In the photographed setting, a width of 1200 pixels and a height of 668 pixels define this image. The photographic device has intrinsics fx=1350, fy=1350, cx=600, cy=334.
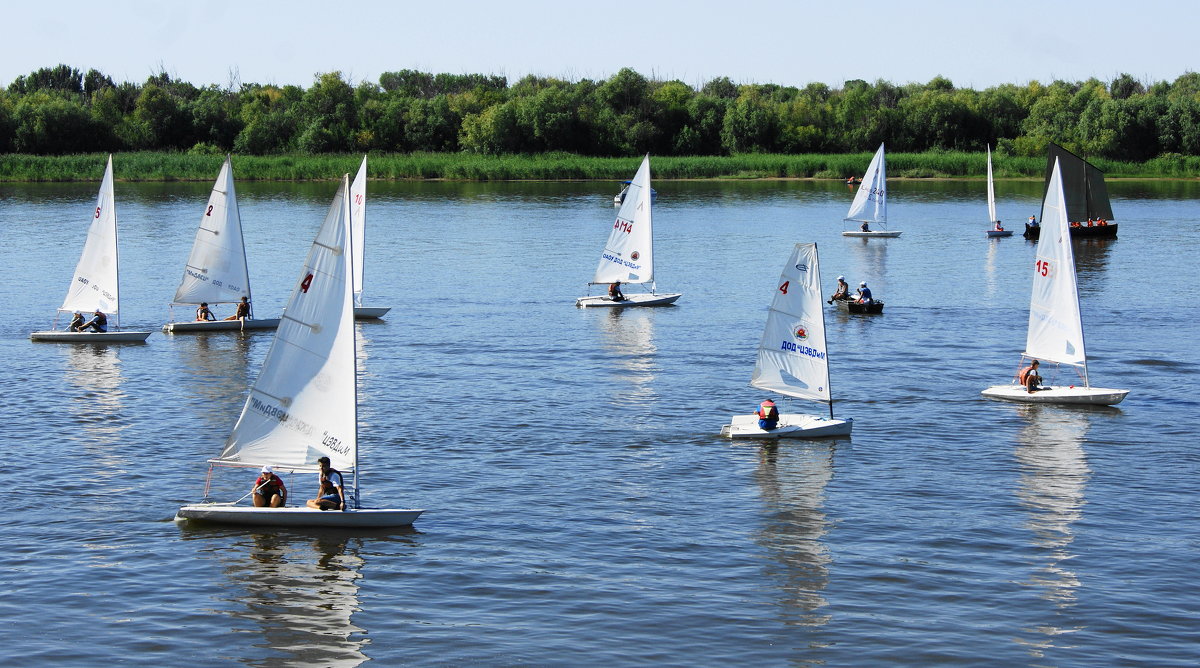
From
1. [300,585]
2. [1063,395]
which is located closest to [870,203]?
[1063,395]

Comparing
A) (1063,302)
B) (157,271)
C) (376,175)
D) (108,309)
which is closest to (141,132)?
(376,175)

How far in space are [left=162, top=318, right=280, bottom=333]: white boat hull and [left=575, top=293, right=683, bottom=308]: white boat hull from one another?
55.2 ft

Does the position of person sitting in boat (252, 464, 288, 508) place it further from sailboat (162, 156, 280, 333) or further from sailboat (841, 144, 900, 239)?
sailboat (841, 144, 900, 239)

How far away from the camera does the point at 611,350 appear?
59688mm

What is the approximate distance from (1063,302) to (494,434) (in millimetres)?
21539

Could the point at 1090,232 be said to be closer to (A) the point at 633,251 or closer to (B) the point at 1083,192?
(B) the point at 1083,192

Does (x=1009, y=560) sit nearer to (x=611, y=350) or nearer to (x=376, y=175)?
(x=611, y=350)

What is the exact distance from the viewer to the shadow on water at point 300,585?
2691 centimetres

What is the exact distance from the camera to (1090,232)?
11025cm

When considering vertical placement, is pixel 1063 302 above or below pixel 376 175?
below

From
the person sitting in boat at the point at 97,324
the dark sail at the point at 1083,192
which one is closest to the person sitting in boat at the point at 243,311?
the person sitting in boat at the point at 97,324

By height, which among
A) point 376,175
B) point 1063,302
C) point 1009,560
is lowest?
point 1009,560

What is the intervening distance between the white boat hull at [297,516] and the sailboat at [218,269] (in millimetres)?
31037

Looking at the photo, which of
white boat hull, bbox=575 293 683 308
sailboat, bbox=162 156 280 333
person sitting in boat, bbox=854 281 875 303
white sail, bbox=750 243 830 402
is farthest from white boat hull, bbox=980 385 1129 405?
sailboat, bbox=162 156 280 333
